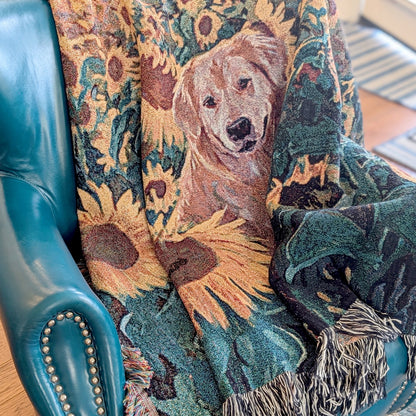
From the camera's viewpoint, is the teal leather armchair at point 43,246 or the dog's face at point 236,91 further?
the dog's face at point 236,91

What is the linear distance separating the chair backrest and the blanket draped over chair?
0.09ft

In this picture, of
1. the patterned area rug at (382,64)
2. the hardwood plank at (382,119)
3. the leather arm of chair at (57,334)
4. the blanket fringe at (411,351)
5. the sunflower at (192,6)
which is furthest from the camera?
the patterned area rug at (382,64)

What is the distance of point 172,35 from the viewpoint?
1.32m

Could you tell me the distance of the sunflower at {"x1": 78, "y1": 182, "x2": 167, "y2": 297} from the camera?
1.19 meters

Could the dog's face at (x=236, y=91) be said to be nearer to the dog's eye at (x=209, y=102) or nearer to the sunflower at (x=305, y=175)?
the dog's eye at (x=209, y=102)

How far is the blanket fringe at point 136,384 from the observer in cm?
94

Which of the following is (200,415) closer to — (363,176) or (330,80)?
(363,176)

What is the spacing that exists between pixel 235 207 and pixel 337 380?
49cm

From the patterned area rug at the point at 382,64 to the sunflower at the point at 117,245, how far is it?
6.26 ft

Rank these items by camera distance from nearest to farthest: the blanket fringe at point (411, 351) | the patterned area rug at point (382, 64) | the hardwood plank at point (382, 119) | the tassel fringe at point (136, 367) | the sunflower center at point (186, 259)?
the tassel fringe at point (136, 367) → the blanket fringe at point (411, 351) → the sunflower center at point (186, 259) → the hardwood plank at point (382, 119) → the patterned area rug at point (382, 64)

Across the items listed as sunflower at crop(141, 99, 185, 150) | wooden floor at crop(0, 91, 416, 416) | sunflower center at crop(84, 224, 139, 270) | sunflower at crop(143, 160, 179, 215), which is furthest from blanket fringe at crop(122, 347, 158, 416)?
wooden floor at crop(0, 91, 416, 416)

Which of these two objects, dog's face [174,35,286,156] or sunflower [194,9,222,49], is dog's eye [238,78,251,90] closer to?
dog's face [174,35,286,156]

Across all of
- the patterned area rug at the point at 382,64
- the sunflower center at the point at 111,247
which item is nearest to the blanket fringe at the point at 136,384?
the sunflower center at the point at 111,247

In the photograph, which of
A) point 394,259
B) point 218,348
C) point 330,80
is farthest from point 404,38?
point 218,348
